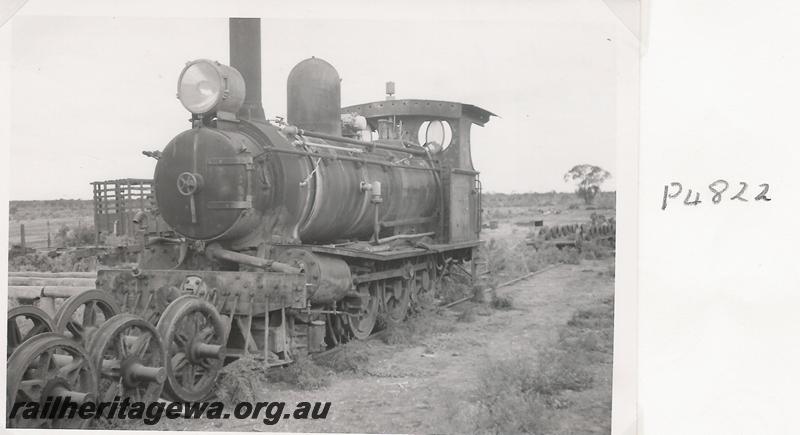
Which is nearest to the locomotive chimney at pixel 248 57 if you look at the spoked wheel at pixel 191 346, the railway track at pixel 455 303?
the spoked wheel at pixel 191 346

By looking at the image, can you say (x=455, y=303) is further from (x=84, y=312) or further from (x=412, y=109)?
(x=84, y=312)

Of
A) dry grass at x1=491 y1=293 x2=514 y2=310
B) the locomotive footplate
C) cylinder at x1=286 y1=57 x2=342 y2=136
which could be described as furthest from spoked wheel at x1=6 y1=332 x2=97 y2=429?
dry grass at x1=491 y1=293 x2=514 y2=310

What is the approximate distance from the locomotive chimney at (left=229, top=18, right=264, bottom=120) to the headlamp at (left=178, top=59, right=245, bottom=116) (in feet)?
0.34

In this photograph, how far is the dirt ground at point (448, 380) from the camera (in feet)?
15.4

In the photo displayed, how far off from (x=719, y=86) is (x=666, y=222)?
97 centimetres

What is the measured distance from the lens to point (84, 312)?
493 centimetres

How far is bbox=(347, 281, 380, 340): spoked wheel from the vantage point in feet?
22.2

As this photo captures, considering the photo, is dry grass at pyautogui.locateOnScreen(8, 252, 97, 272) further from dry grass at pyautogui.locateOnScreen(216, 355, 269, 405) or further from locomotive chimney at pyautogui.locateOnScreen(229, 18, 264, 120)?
locomotive chimney at pyautogui.locateOnScreen(229, 18, 264, 120)

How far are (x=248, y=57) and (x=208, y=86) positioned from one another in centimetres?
39

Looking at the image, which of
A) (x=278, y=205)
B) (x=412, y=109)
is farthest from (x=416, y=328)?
(x=412, y=109)

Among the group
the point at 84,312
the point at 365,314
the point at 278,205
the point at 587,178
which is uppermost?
the point at 587,178

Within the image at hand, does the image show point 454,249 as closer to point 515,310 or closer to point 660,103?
point 515,310

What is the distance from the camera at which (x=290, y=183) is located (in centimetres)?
570

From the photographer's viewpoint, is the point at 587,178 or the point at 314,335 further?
the point at 314,335
